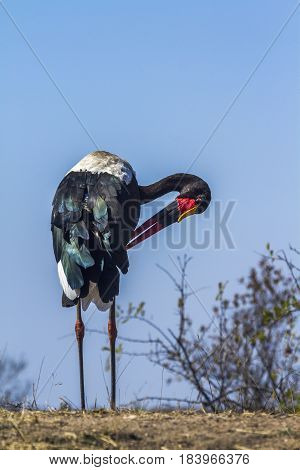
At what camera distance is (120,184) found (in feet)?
27.0

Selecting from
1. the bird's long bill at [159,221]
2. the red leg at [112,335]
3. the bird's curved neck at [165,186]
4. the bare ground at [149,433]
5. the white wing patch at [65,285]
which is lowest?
the bare ground at [149,433]

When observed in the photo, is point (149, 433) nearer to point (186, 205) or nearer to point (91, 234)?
point (91, 234)

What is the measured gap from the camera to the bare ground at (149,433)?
16.9ft

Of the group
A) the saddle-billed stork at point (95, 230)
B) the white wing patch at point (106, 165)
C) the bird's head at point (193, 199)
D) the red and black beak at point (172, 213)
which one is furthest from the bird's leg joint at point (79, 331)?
the bird's head at point (193, 199)

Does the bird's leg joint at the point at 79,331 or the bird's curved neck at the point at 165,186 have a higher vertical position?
the bird's curved neck at the point at 165,186

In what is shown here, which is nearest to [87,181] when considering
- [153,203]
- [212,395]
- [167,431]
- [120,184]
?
[120,184]

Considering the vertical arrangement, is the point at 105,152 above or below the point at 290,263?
above

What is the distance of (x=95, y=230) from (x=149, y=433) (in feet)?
8.53

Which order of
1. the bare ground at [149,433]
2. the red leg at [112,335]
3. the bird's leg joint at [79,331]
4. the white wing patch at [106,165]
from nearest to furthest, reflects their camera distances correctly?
the bare ground at [149,433]
the red leg at [112,335]
the bird's leg joint at [79,331]
the white wing patch at [106,165]

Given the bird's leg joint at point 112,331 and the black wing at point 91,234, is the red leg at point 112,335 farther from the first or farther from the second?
the black wing at point 91,234

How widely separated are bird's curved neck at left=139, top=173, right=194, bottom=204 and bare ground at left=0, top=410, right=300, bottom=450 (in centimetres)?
352

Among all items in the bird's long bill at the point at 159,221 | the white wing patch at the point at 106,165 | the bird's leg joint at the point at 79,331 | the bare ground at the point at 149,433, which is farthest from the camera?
the bird's long bill at the point at 159,221
